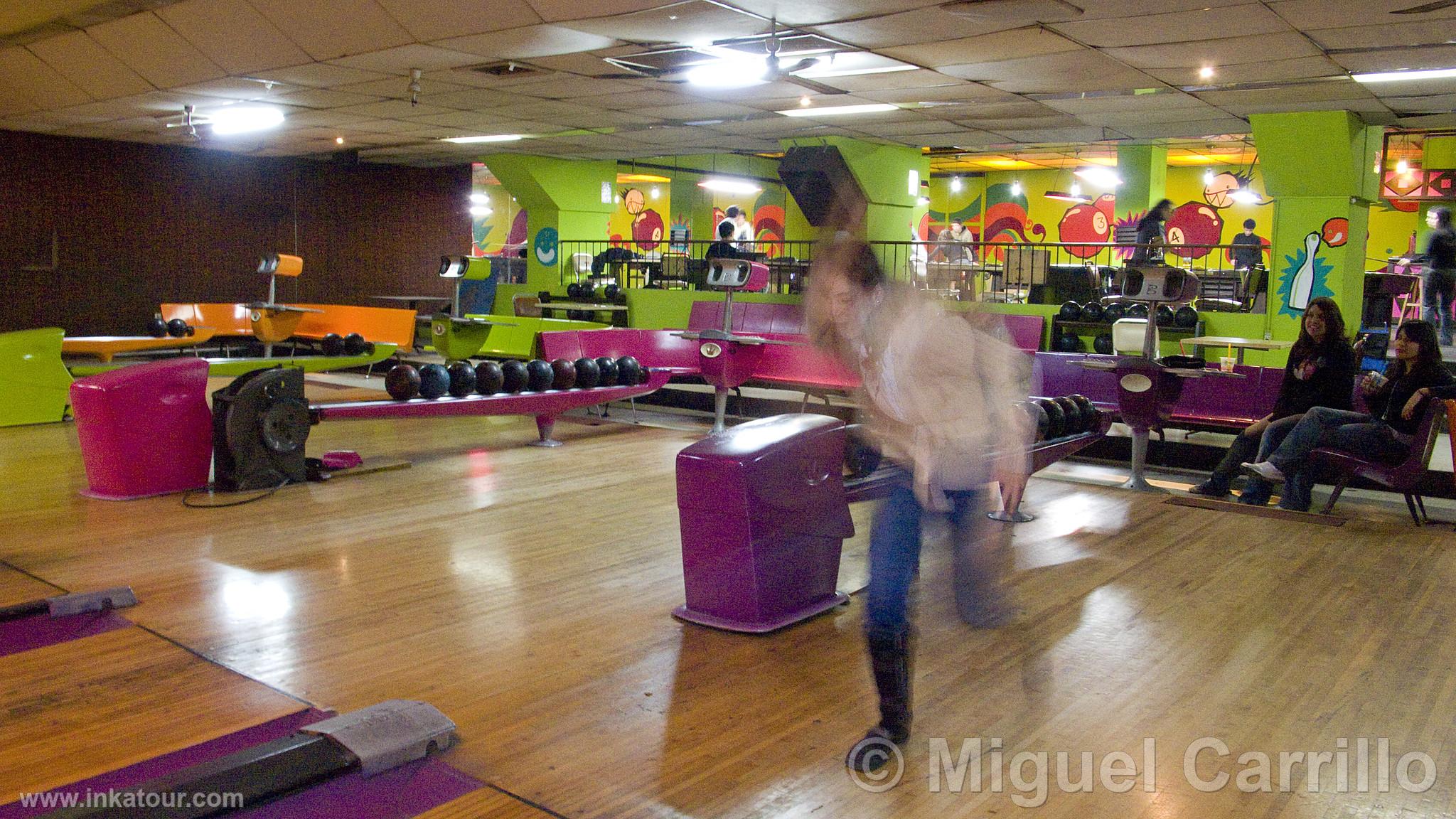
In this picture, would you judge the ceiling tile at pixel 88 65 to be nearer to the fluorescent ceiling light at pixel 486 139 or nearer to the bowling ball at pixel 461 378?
the fluorescent ceiling light at pixel 486 139

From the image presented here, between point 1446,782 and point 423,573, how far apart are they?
310 cm

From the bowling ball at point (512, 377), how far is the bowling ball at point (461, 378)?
0.26 meters

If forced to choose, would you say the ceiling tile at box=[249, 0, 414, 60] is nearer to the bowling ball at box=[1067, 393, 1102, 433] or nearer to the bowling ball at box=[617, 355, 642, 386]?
the bowling ball at box=[617, 355, 642, 386]

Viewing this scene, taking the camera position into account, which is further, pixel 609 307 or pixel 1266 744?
pixel 609 307

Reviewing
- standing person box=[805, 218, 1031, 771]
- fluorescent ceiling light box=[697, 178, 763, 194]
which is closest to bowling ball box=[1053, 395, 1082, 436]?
standing person box=[805, 218, 1031, 771]

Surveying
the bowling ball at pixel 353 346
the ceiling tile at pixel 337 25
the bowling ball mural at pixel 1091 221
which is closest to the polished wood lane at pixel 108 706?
the ceiling tile at pixel 337 25

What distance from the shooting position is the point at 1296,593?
12.8 feet

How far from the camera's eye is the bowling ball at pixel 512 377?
20.6ft

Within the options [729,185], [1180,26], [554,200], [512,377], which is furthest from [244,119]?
[1180,26]

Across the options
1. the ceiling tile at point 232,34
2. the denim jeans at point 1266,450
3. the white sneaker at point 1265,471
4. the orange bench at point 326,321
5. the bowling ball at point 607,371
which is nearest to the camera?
the white sneaker at point 1265,471

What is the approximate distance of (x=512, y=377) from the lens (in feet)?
20.7

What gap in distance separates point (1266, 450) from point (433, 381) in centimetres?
436

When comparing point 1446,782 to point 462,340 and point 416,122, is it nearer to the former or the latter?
point 462,340

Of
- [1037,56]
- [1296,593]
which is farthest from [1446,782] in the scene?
[1037,56]
